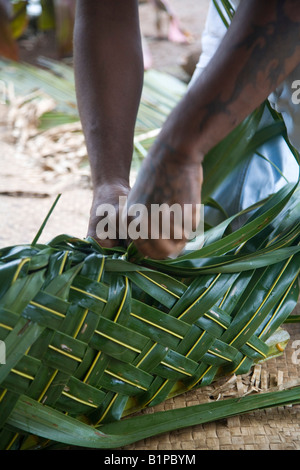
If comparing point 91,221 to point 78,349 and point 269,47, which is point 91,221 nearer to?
point 78,349

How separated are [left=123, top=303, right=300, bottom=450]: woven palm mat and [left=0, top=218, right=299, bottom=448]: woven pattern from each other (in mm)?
20

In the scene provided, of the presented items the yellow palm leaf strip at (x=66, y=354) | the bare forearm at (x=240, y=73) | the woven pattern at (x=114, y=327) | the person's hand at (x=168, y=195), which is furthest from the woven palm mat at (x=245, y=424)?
the bare forearm at (x=240, y=73)

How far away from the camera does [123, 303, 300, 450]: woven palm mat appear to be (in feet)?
2.27

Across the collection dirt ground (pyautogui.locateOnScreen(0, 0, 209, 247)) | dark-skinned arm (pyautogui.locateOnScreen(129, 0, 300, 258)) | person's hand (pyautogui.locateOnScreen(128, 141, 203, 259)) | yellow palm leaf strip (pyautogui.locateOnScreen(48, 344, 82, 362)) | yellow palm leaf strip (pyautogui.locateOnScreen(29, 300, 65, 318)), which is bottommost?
dirt ground (pyautogui.locateOnScreen(0, 0, 209, 247))

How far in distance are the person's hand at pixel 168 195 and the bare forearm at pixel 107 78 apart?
0.27 metres

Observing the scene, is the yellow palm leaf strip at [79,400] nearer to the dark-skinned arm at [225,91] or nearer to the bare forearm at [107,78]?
the dark-skinned arm at [225,91]

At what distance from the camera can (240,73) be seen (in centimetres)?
63

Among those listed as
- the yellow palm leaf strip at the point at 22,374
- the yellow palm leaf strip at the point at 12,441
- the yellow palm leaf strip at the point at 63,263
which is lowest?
the yellow palm leaf strip at the point at 12,441

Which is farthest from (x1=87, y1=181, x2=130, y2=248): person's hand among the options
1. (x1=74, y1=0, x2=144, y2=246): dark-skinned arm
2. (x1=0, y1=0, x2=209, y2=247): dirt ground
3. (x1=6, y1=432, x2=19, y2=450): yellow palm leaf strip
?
(x1=0, y1=0, x2=209, y2=247): dirt ground

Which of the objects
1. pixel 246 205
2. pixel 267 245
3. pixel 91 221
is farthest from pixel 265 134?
pixel 91 221

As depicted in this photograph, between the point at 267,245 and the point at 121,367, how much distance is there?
27 centimetres

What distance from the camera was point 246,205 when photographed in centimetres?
100

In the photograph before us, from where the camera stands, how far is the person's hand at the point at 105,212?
0.81 m

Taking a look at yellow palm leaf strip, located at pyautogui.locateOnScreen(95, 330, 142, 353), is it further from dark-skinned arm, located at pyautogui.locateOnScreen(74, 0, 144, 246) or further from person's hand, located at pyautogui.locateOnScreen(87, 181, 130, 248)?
dark-skinned arm, located at pyautogui.locateOnScreen(74, 0, 144, 246)
